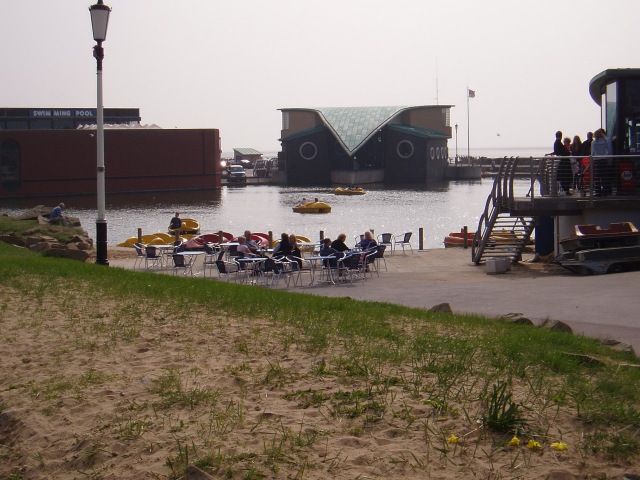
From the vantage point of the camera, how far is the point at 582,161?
898 inches

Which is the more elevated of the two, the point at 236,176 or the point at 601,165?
the point at 236,176

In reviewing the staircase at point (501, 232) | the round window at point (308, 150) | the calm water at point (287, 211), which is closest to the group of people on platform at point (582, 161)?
the staircase at point (501, 232)

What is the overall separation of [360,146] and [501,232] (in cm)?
8769

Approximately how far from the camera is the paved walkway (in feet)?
42.1

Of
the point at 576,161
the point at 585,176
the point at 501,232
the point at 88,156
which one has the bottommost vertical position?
the point at 501,232

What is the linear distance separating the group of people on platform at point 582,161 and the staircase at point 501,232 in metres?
1.46

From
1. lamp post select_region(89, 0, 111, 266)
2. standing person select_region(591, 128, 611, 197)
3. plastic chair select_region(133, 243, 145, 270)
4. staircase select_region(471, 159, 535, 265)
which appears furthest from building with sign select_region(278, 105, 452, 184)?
lamp post select_region(89, 0, 111, 266)

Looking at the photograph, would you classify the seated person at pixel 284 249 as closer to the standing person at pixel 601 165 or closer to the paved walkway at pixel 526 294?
the paved walkway at pixel 526 294

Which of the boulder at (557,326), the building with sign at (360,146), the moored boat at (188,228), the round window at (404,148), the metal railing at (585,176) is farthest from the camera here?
the round window at (404,148)

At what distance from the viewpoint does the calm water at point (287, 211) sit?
5703cm

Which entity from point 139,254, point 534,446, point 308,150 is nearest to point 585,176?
point 139,254

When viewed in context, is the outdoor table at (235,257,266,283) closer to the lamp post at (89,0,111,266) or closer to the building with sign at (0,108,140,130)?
the lamp post at (89,0,111,266)

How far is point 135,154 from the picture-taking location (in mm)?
86812

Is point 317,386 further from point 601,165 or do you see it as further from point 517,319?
point 601,165
